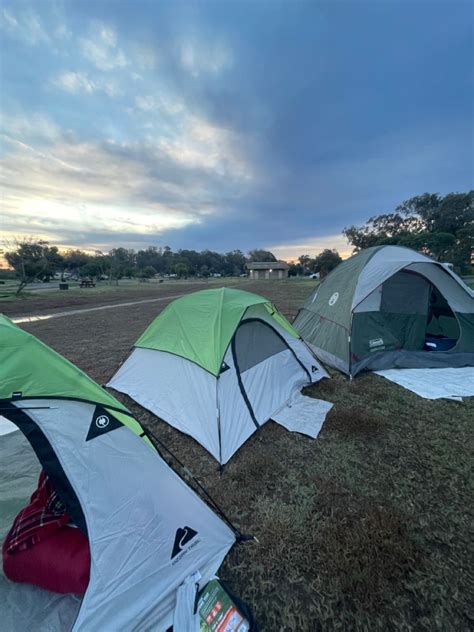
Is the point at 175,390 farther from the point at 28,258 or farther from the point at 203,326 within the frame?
the point at 28,258

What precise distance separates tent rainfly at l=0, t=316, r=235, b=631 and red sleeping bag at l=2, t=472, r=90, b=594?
12 cm

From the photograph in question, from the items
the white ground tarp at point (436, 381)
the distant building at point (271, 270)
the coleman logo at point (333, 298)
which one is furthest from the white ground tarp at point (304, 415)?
the distant building at point (271, 270)

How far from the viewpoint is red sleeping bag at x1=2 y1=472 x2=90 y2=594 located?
1674mm

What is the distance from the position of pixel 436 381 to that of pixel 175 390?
4.77 m

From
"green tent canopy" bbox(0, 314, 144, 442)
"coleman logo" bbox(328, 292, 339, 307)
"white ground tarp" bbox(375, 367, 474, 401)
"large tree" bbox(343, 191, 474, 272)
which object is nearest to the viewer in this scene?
"green tent canopy" bbox(0, 314, 144, 442)

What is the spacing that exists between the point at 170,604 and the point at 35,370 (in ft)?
5.58

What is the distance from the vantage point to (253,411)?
11.6 ft

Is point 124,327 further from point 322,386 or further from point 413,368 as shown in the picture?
point 413,368

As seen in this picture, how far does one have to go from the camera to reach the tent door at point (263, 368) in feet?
11.8

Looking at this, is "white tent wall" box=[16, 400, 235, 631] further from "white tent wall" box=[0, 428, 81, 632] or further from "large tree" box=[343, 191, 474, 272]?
"large tree" box=[343, 191, 474, 272]

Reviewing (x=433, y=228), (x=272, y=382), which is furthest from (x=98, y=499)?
(x=433, y=228)

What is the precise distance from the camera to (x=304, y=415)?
386 cm

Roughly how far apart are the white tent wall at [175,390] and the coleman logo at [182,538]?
1.06 metres

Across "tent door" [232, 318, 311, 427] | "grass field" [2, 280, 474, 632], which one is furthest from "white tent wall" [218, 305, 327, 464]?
"grass field" [2, 280, 474, 632]
